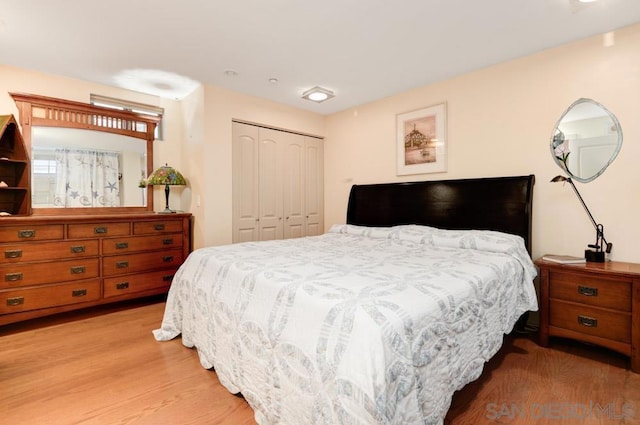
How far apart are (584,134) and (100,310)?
4883 millimetres

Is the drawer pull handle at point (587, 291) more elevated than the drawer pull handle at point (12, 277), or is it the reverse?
the drawer pull handle at point (12, 277)

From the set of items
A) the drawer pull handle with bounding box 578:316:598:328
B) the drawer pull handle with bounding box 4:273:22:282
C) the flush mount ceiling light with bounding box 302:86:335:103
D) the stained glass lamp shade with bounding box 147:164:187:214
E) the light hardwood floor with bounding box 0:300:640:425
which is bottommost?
the light hardwood floor with bounding box 0:300:640:425

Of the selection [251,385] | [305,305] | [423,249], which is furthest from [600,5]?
[251,385]

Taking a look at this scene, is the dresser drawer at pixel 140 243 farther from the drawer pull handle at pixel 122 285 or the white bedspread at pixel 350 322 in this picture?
the white bedspread at pixel 350 322

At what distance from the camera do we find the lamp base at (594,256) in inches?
89.4

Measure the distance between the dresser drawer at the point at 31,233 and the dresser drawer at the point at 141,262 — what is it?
0.46m

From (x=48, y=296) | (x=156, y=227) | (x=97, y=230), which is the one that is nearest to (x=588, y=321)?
(x=156, y=227)

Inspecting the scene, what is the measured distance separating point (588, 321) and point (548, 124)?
1.63m

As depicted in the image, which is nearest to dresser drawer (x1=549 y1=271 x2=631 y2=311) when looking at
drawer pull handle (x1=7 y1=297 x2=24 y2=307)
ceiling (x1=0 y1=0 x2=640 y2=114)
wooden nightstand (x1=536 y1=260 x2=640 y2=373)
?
wooden nightstand (x1=536 y1=260 x2=640 y2=373)

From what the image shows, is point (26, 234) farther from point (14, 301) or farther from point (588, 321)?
point (588, 321)

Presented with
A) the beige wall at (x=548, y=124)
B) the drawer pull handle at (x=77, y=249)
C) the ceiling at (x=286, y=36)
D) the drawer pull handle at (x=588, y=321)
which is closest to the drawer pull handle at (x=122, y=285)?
the drawer pull handle at (x=77, y=249)

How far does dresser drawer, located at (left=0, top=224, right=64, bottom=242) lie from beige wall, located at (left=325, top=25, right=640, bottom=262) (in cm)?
358

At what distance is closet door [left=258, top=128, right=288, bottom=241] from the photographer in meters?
3.91

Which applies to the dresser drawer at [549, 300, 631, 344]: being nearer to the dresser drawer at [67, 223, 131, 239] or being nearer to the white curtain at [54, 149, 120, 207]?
the dresser drawer at [67, 223, 131, 239]
